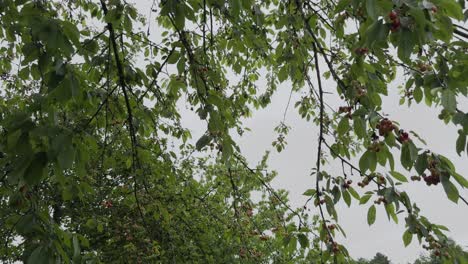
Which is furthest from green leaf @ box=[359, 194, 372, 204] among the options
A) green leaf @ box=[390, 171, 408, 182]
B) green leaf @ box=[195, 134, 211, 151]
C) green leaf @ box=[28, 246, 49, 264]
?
green leaf @ box=[28, 246, 49, 264]

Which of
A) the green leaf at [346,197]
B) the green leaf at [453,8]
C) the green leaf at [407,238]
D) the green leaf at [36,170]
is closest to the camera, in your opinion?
the green leaf at [453,8]

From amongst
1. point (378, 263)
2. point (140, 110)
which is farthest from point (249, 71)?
point (378, 263)

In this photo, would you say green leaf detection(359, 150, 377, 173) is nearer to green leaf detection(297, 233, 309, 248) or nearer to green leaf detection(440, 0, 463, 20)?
green leaf detection(440, 0, 463, 20)

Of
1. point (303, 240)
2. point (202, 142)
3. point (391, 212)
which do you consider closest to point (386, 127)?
point (391, 212)

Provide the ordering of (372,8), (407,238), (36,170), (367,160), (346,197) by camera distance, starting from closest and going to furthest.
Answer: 1. (372,8)
2. (36,170)
3. (367,160)
4. (407,238)
5. (346,197)

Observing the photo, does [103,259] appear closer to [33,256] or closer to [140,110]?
[140,110]

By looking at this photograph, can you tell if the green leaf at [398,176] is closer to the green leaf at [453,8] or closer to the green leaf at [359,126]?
the green leaf at [359,126]

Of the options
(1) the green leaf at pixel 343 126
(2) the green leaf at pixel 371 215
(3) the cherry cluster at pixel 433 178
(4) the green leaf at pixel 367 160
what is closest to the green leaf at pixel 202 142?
(1) the green leaf at pixel 343 126

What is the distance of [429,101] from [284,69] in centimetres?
140

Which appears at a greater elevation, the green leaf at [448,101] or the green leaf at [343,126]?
the green leaf at [343,126]

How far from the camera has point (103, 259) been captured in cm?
1096

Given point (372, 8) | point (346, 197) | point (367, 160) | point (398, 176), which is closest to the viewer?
point (372, 8)

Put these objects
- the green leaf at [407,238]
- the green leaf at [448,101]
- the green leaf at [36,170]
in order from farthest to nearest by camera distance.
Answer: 1. the green leaf at [407,238]
2. the green leaf at [36,170]
3. the green leaf at [448,101]

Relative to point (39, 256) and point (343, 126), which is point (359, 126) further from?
point (39, 256)
